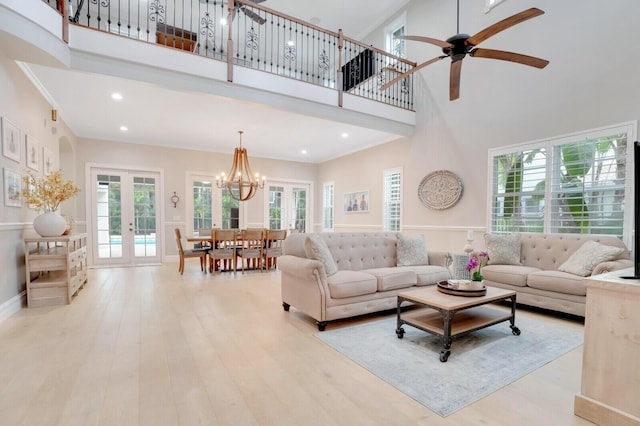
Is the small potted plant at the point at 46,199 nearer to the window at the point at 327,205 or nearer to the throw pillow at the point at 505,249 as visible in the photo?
the throw pillow at the point at 505,249

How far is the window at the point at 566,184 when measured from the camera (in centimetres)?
364

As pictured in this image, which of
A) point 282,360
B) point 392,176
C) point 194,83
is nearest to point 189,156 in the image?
point 194,83

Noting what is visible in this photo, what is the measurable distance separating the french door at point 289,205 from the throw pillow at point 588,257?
21.2 ft

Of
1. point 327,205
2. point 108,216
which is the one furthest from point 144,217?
point 327,205

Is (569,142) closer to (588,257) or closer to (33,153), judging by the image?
(588,257)

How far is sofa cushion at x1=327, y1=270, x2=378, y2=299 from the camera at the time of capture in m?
3.09

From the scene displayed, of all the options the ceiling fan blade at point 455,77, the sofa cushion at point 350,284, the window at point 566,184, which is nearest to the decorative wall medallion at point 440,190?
the window at point 566,184

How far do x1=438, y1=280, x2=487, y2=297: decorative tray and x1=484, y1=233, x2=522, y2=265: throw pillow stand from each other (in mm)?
1729

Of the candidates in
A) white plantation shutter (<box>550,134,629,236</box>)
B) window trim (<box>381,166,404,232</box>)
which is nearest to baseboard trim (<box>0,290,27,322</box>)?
window trim (<box>381,166,404,232</box>)

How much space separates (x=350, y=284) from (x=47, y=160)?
509 cm

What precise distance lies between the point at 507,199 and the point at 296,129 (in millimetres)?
4087

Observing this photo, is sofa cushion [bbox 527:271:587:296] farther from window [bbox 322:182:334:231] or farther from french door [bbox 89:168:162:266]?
french door [bbox 89:168:162:266]

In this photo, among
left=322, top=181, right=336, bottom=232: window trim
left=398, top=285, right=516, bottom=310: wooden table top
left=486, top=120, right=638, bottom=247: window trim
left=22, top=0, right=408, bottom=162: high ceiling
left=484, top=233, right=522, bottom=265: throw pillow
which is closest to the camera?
left=398, top=285, right=516, bottom=310: wooden table top

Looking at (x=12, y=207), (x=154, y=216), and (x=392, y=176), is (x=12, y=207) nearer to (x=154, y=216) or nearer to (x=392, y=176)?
(x=154, y=216)
